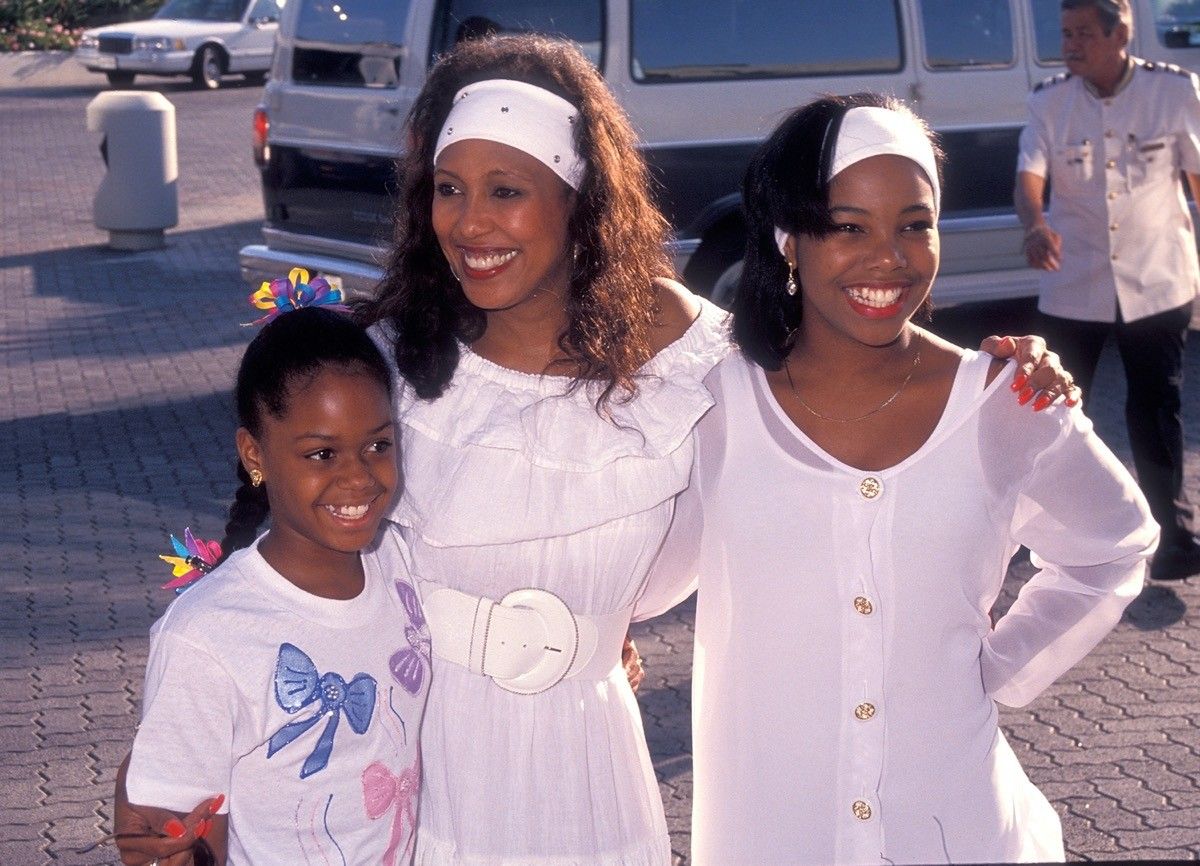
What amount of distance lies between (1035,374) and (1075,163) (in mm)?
4781

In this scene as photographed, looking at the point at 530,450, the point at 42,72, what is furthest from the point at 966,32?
the point at 42,72

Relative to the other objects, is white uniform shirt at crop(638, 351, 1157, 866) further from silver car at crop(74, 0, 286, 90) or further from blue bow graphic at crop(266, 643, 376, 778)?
silver car at crop(74, 0, 286, 90)

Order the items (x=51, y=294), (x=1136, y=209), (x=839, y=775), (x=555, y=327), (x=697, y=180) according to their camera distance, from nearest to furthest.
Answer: (x=839, y=775) < (x=555, y=327) < (x=1136, y=209) < (x=697, y=180) < (x=51, y=294)

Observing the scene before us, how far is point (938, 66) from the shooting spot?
9.56m

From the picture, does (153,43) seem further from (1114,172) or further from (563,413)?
(563,413)

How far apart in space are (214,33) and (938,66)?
20.5m

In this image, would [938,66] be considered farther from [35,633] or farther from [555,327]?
[555,327]

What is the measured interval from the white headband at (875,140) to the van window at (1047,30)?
7.55 m

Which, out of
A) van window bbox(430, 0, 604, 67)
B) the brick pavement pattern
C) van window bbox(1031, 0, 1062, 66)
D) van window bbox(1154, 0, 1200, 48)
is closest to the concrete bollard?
the brick pavement pattern

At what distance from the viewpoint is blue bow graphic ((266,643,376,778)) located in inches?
99.8

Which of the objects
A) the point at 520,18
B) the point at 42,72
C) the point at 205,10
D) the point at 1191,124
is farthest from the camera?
the point at 42,72

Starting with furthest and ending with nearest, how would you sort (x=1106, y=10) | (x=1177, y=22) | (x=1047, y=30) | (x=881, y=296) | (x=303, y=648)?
(x=1177, y=22), (x=1047, y=30), (x=1106, y=10), (x=881, y=296), (x=303, y=648)

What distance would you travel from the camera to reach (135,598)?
6641 mm

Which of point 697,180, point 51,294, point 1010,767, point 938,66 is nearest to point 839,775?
point 1010,767
